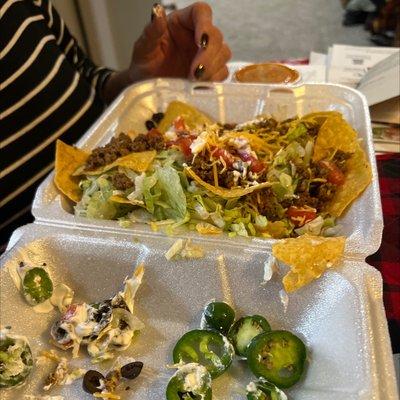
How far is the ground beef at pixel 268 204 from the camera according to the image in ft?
3.44

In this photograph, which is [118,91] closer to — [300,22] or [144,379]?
[144,379]

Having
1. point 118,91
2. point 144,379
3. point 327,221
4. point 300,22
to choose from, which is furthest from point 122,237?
point 300,22

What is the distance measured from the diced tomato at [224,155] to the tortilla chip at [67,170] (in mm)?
344

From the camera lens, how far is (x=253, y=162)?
1106 millimetres

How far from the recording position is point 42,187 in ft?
3.75

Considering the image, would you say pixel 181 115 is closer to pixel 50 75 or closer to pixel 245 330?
pixel 50 75

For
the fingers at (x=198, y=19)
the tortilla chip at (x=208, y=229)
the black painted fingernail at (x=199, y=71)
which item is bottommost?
the tortilla chip at (x=208, y=229)

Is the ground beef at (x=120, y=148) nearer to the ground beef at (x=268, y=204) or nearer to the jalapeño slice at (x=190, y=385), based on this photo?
the ground beef at (x=268, y=204)

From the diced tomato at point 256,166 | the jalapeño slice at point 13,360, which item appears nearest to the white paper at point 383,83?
the diced tomato at point 256,166

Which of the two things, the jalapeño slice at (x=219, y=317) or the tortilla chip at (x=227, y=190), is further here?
the tortilla chip at (x=227, y=190)

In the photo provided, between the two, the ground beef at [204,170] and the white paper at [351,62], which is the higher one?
the ground beef at [204,170]

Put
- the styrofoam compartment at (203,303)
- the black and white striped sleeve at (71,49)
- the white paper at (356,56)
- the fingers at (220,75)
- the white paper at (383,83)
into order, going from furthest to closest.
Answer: the white paper at (356,56), the black and white striped sleeve at (71,49), the fingers at (220,75), the white paper at (383,83), the styrofoam compartment at (203,303)

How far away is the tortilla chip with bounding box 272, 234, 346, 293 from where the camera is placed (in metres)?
0.87

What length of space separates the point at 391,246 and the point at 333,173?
21cm
